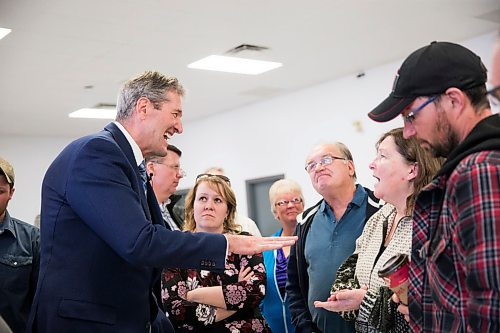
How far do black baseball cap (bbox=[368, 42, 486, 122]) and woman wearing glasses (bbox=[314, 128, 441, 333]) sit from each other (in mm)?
857

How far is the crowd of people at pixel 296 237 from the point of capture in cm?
143

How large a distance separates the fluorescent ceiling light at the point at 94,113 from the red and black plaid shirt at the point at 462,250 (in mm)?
8152

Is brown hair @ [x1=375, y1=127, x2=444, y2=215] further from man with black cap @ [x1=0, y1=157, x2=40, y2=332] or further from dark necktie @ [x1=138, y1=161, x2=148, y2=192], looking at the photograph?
man with black cap @ [x1=0, y1=157, x2=40, y2=332]

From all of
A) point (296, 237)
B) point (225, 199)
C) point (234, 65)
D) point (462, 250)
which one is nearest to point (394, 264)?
point (462, 250)

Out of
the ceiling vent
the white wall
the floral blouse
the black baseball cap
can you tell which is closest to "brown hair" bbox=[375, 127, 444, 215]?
the black baseball cap

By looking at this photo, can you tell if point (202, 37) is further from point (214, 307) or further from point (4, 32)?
point (214, 307)

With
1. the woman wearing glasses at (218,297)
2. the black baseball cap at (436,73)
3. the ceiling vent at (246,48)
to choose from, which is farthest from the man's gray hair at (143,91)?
the ceiling vent at (246,48)

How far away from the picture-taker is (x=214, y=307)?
3.12 m

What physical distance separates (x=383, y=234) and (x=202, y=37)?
13.0 ft

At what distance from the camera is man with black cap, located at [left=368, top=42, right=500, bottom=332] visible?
4.37ft

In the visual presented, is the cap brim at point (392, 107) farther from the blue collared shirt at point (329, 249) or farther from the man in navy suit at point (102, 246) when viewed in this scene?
the blue collared shirt at point (329, 249)

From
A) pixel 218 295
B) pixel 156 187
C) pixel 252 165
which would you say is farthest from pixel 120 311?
pixel 252 165

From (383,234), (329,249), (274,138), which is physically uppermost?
(274,138)

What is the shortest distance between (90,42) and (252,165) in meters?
4.02
